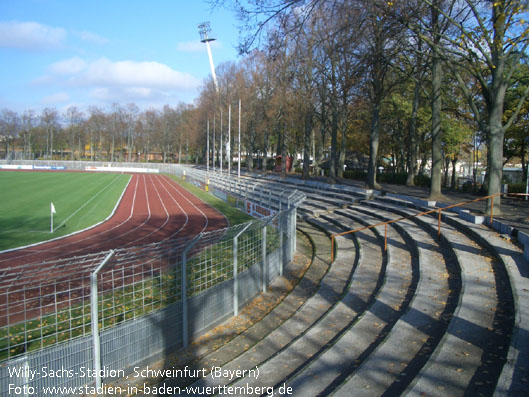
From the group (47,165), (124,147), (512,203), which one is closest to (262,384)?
(512,203)

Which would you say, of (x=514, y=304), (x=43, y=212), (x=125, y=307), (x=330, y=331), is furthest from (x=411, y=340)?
(x=43, y=212)

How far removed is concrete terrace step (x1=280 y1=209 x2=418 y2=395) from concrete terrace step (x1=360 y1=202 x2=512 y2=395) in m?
1.06

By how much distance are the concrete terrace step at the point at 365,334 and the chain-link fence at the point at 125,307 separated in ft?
7.95

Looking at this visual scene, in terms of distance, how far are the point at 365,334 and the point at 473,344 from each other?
1.63 meters

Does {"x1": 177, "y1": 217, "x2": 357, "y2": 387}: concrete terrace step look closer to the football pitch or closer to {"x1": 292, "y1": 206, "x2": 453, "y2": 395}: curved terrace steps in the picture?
{"x1": 292, "y1": 206, "x2": 453, "y2": 395}: curved terrace steps

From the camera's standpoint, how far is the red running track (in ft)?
46.3

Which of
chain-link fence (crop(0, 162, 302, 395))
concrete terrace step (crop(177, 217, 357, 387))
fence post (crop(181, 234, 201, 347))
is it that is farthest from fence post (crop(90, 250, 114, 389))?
fence post (crop(181, 234, 201, 347))

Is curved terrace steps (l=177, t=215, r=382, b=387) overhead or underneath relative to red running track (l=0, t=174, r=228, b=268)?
overhead

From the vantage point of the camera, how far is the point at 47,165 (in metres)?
79.4

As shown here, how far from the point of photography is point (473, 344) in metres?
5.70

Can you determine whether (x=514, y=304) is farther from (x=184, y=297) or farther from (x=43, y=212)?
(x=43, y=212)

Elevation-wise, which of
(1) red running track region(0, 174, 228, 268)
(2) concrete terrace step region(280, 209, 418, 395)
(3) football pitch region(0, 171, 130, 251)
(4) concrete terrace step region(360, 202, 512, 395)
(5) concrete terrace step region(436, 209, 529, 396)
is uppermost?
(5) concrete terrace step region(436, 209, 529, 396)

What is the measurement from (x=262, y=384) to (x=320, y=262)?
24.7ft

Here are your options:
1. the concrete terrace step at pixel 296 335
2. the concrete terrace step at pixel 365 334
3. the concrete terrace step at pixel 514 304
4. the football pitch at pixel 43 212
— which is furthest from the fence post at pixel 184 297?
the football pitch at pixel 43 212
